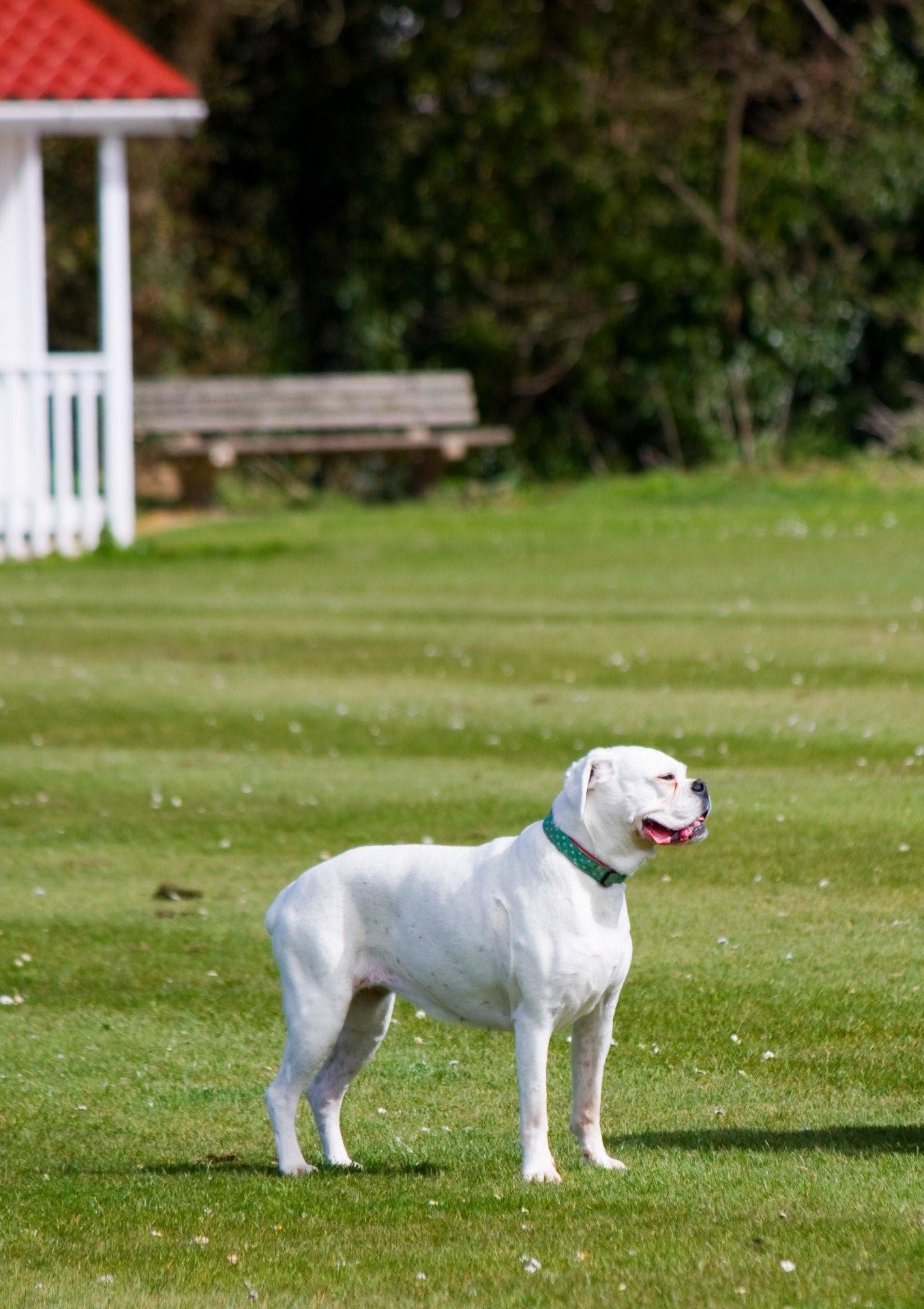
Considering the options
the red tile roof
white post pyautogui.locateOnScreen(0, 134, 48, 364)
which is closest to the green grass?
white post pyautogui.locateOnScreen(0, 134, 48, 364)

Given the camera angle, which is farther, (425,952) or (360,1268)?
(425,952)

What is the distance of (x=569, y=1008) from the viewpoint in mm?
4961

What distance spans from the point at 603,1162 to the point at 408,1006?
2.05 meters

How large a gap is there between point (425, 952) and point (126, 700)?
7367 millimetres

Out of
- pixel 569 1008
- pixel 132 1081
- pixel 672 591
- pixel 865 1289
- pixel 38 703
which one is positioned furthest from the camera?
pixel 672 591

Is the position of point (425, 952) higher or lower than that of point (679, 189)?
higher

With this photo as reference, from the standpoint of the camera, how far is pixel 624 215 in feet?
88.8

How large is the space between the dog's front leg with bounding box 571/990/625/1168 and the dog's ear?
19.2 inches

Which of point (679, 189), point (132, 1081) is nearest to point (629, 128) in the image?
point (679, 189)

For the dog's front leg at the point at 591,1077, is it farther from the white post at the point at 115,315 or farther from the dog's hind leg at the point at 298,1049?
the white post at the point at 115,315

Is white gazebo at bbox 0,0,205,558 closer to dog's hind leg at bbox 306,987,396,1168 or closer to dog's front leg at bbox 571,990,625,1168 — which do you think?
dog's hind leg at bbox 306,987,396,1168

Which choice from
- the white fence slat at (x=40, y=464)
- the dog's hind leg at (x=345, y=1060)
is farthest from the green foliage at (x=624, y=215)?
the dog's hind leg at (x=345, y=1060)

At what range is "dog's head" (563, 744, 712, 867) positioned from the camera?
4906 millimetres

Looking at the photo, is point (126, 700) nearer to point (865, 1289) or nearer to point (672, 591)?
point (672, 591)
